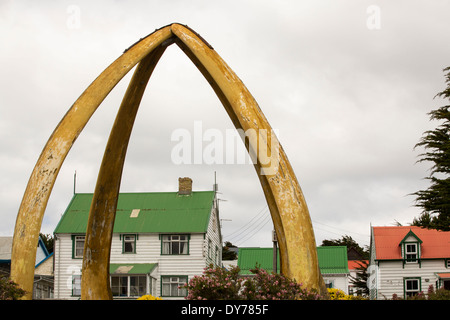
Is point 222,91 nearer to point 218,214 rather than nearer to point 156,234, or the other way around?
point 156,234

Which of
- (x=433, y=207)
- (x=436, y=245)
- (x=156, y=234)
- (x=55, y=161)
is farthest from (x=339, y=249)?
(x=55, y=161)

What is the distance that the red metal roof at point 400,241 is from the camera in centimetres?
3750

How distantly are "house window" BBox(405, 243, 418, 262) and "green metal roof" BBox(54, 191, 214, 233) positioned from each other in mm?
12217

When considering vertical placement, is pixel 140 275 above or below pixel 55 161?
below

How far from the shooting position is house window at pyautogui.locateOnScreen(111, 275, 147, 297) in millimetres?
36375

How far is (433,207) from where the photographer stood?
2458cm

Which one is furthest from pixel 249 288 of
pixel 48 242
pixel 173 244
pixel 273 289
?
pixel 48 242

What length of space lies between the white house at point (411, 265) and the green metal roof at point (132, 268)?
45.0ft

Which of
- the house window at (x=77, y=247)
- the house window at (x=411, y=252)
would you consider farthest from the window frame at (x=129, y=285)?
the house window at (x=411, y=252)

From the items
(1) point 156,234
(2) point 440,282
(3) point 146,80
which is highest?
(3) point 146,80

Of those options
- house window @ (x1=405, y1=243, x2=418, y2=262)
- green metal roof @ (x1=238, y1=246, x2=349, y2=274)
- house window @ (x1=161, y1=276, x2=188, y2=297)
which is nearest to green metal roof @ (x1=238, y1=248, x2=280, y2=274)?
green metal roof @ (x1=238, y1=246, x2=349, y2=274)

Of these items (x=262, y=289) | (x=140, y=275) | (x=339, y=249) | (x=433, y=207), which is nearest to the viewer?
(x=262, y=289)
